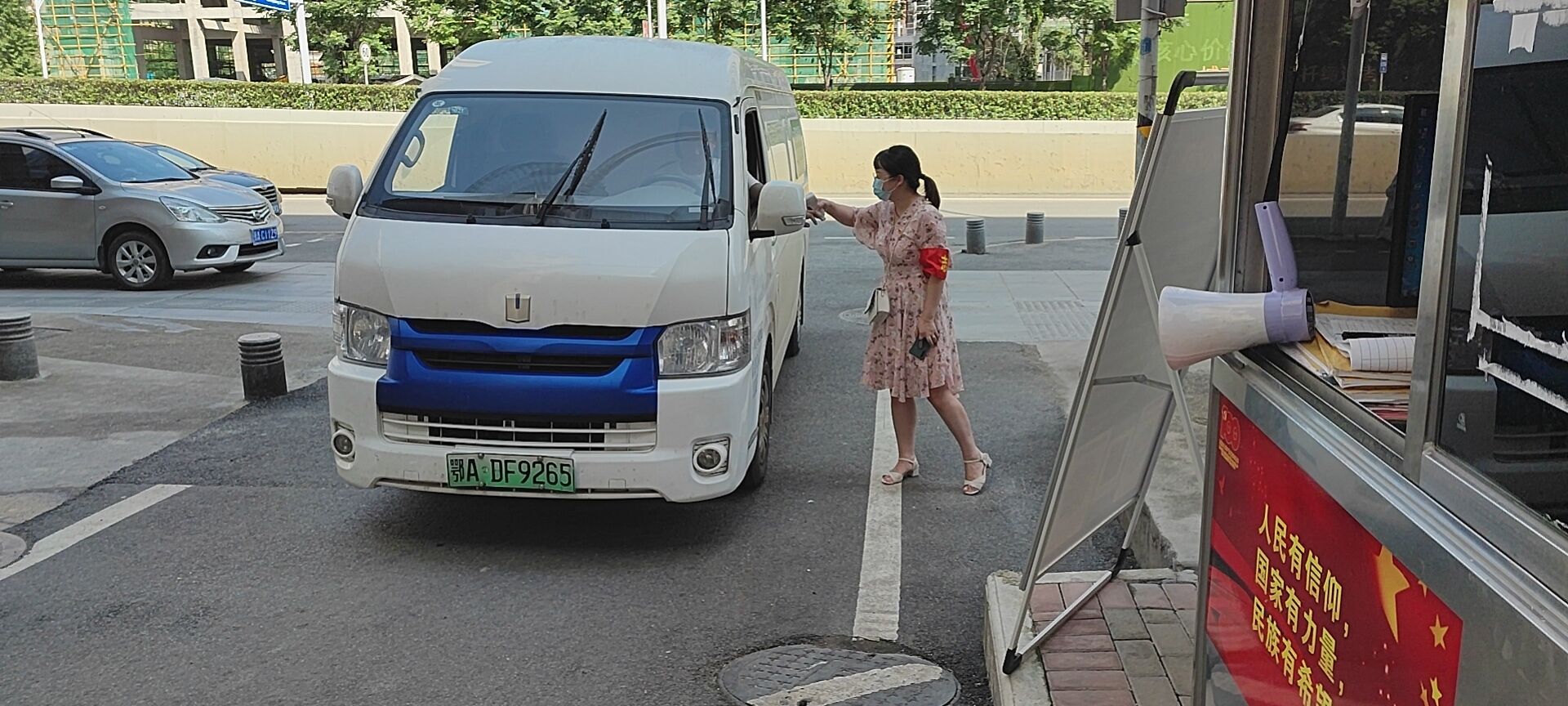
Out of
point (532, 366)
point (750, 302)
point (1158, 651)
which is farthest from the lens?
point (750, 302)

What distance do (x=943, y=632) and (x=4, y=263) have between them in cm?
1207

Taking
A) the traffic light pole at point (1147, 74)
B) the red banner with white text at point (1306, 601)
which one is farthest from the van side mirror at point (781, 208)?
the red banner with white text at point (1306, 601)

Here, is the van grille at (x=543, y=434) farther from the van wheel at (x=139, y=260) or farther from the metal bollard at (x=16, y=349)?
the van wheel at (x=139, y=260)

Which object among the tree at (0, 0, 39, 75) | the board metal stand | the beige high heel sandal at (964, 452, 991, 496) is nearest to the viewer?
the board metal stand

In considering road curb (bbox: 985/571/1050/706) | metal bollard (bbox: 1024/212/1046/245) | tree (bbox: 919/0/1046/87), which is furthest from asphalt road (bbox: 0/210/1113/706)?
tree (bbox: 919/0/1046/87)

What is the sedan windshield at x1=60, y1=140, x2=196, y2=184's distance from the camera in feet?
41.2

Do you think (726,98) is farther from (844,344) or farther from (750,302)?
(844,344)

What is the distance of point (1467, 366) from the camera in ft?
5.39

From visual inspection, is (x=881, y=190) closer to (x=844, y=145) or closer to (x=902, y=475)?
(x=902, y=475)

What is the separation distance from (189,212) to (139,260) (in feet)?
2.32

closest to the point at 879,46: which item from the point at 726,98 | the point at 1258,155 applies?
the point at 726,98

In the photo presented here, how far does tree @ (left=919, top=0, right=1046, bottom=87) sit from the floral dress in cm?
2675

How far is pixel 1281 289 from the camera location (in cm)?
237

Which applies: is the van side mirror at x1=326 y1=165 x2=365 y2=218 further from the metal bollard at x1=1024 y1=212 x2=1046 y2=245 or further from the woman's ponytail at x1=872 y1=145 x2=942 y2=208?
the metal bollard at x1=1024 y1=212 x2=1046 y2=245
